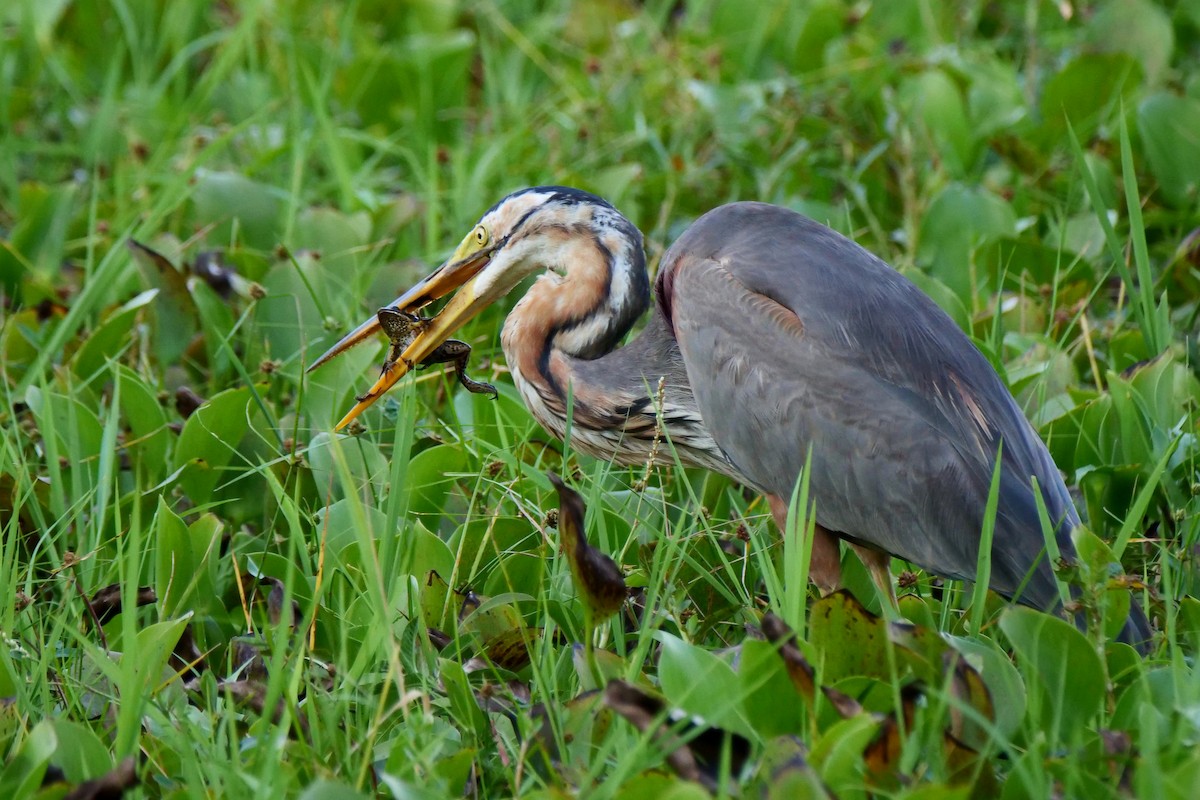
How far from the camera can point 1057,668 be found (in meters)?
1.99

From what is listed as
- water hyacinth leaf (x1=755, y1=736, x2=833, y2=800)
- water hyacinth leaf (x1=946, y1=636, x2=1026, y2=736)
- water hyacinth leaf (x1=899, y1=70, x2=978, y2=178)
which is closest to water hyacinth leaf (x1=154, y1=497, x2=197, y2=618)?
water hyacinth leaf (x1=755, y1=736, x2=833, y2=800)

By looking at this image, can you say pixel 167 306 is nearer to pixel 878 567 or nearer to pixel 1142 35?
pixel 878 567

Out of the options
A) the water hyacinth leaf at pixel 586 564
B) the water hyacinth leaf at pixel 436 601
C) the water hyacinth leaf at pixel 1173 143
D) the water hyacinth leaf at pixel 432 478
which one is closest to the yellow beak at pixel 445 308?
the water hyacinth leaf at pixel 432 478

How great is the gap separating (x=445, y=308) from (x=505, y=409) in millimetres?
276

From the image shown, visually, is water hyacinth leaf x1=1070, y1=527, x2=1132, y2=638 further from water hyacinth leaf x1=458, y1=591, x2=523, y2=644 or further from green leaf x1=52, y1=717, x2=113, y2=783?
green leaf x1=52, y1=717, x2=113, y2=783

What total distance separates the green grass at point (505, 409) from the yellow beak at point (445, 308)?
0.11 m

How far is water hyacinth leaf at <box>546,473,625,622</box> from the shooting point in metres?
2.00

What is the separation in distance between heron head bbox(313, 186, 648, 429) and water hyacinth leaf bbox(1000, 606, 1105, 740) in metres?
1.19

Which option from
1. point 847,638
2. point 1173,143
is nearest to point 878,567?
point 847,638

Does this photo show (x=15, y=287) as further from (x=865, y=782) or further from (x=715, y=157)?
(x=865, y=782)

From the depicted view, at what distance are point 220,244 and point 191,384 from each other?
0.67m

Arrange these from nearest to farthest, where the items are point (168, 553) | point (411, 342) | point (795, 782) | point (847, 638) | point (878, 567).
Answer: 1. point (795, 782)
2. point (847, 638)
3. point (168, 553)
4. point (878, 567)
5. point (411, 342)

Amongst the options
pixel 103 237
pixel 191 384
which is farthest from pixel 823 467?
pixel 103 237

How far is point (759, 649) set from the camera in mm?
1923
